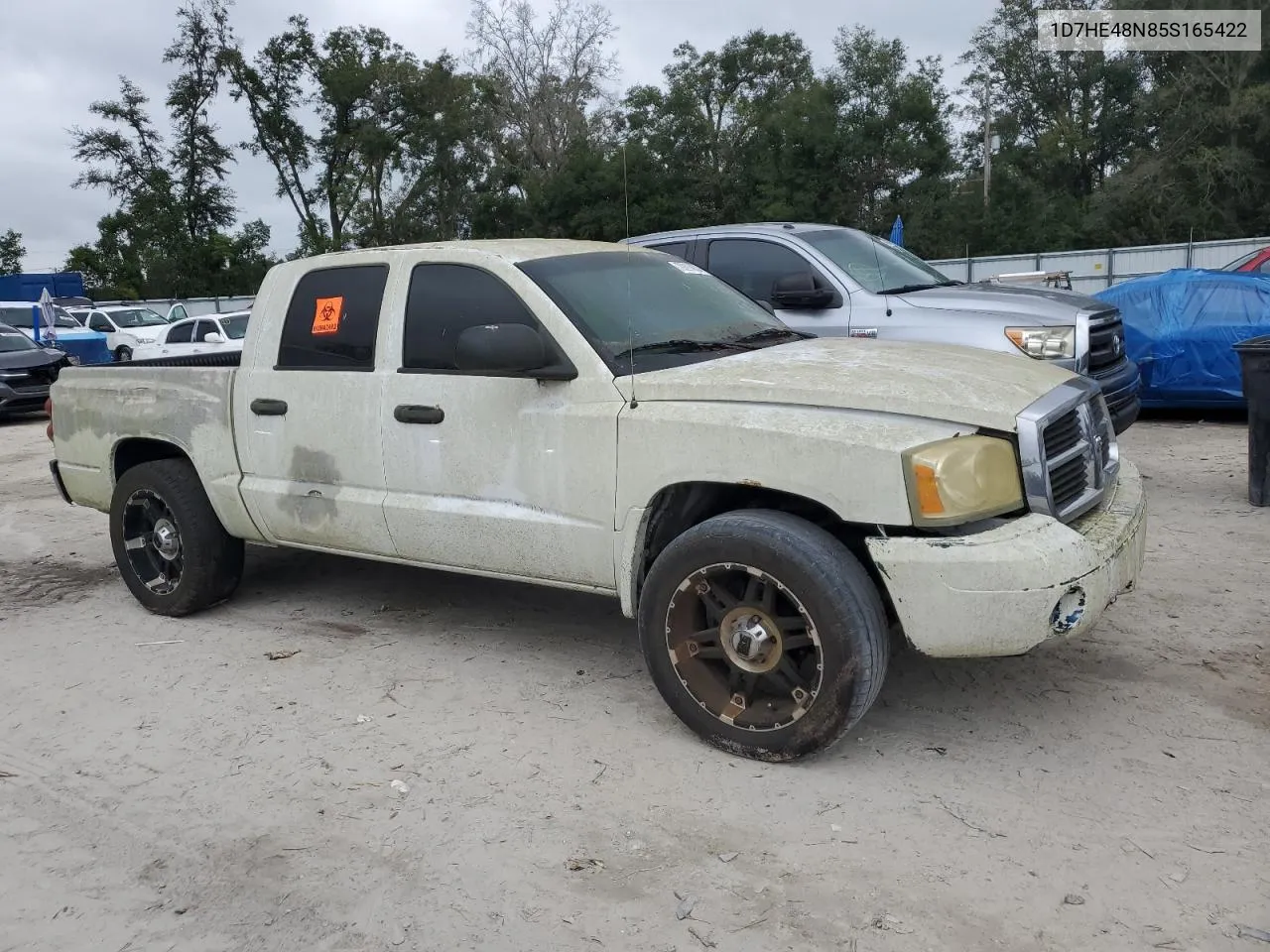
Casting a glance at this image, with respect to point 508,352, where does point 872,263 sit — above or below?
above

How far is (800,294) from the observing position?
7.33 metres

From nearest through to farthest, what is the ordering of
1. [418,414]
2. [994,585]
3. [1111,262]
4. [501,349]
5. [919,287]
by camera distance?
[994,585], [501,349], [418,414], [919,287], [1111,262]

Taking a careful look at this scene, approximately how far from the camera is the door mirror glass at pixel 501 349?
399 centimetres

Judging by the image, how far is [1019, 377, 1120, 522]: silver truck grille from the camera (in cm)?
351

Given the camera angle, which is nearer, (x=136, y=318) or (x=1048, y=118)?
(x=136, y=318)

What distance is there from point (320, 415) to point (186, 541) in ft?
3.90

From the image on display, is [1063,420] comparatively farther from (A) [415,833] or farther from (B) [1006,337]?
(B) [1006,337]

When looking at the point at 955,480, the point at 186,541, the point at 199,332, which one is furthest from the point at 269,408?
the point at 199,332

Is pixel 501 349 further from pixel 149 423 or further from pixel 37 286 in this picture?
pixel 37 286

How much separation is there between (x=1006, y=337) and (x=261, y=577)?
194 inches

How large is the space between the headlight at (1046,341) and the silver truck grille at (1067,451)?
2979 mm

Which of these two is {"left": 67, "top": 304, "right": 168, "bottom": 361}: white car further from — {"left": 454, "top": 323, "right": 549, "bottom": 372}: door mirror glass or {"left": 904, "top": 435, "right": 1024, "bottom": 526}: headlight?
{"left": 904, "top": 435, "right": 1024, "bottom": 526}: headlight

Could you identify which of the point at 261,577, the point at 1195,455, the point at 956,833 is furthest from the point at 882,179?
the point at 956,833

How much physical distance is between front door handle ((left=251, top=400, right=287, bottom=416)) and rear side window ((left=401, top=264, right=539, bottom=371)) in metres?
0.75
